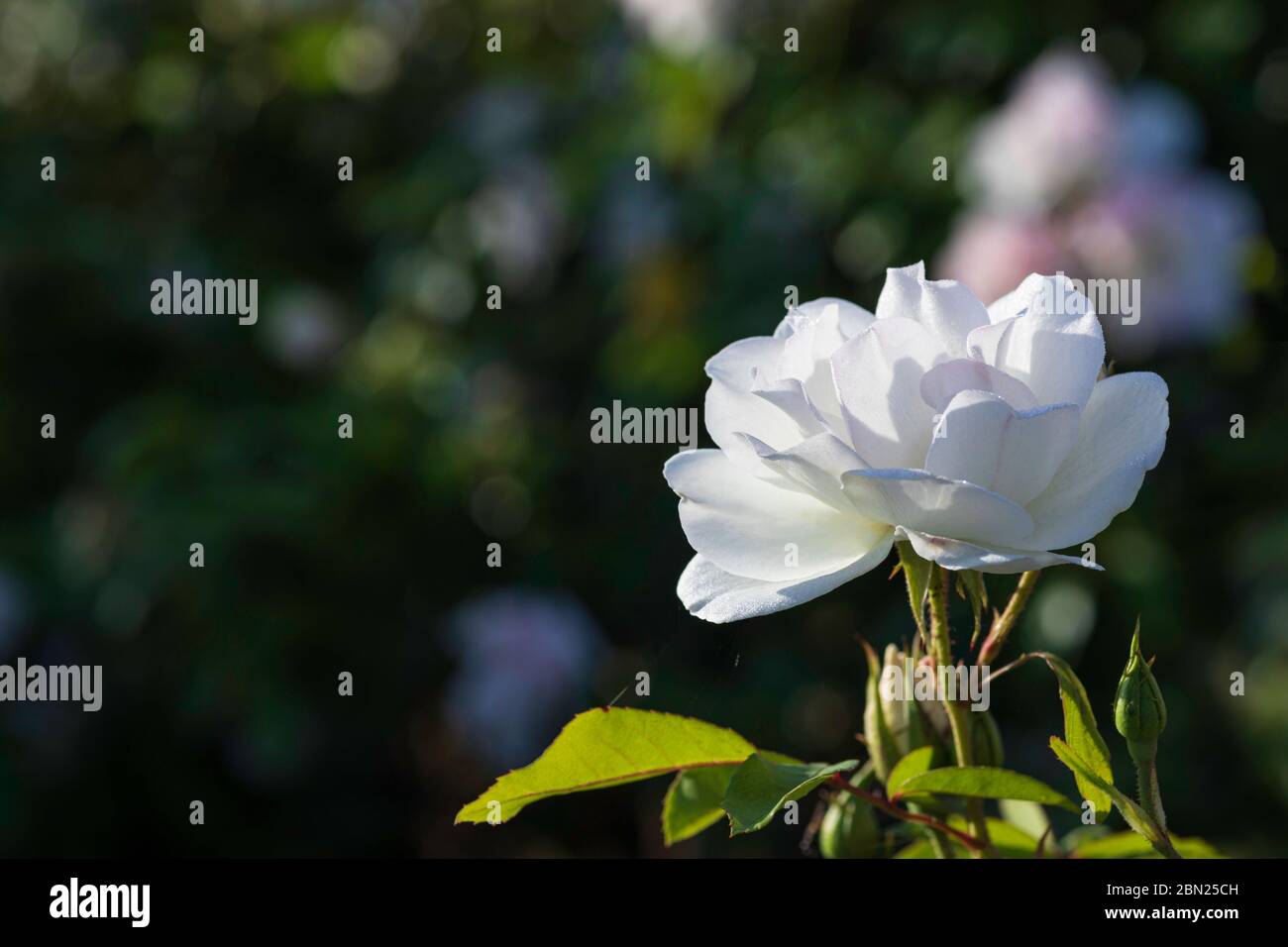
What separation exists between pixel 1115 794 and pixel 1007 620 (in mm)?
54

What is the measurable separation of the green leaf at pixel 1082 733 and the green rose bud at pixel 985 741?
6cm

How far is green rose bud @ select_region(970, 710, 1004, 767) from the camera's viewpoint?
0.42 metres

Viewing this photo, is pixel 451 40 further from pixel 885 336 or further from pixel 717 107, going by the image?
pixel 885 336

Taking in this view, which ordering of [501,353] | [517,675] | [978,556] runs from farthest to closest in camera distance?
[501,353], [517,675], [978,556]

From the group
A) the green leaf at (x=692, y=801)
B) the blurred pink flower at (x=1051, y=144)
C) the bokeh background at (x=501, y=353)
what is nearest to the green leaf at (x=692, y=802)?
the green leaf at (x=692, y=801)

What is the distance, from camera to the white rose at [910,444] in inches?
13.6

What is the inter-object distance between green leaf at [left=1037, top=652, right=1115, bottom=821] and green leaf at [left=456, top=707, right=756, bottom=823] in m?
0.09

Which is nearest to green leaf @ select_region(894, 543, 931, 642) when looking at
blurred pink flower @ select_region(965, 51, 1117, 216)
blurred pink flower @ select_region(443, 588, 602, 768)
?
blurred pink flower @ select_region(965, 51, 1117, 216)

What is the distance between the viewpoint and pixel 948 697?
0.38 m

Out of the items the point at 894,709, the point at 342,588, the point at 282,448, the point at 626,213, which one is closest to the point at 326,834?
the point at 342,588

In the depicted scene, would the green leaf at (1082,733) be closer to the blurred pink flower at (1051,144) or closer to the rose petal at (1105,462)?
the rose petal at (1105,462)

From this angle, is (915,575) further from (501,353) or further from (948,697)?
(501,353)

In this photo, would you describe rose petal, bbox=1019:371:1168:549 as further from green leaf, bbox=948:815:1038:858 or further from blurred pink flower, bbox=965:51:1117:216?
blurred pink flower, bbox=965:51:1117:216

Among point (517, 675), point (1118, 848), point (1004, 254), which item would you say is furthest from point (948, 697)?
point (517, 675)
